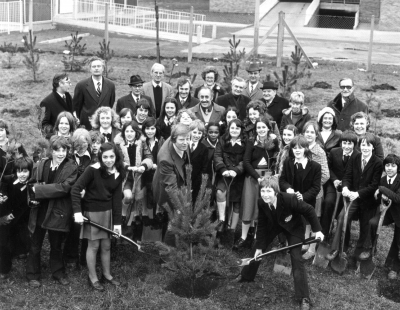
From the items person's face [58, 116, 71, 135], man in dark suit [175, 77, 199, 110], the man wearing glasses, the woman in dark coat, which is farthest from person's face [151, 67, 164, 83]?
the man wearing glasses

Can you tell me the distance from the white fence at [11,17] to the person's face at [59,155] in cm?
1791

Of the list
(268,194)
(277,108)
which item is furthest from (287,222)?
(277,108)

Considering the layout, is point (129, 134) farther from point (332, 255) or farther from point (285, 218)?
point (332, 255)

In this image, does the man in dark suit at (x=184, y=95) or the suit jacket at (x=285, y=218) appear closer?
the suit jacket at (x=285, y=218)

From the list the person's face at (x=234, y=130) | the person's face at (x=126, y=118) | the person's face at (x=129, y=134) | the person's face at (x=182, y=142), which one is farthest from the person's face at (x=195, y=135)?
the person's face at (x=126, y=118)

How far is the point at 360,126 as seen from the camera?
28.7 ft

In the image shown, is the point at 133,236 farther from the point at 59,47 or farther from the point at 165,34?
the point at 165,34

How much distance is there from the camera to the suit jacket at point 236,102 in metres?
10.2

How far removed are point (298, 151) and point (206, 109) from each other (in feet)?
6.83

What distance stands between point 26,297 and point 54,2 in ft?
75.6

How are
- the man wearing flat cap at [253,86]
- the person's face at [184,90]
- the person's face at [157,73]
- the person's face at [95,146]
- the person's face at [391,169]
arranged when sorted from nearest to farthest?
the person's face at [391,169] → the person's face at [95,146] → the person's face at [184,90] → the person's face at [157,73] → the man wearing flat cap at [253,86]

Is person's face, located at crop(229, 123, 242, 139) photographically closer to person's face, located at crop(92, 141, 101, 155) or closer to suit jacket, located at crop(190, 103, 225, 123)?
suit jacket, located at crop(190, 103, 225, 123)

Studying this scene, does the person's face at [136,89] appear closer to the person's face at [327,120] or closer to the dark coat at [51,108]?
the dark coat at [51,108]

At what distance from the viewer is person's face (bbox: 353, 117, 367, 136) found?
8742 mm
